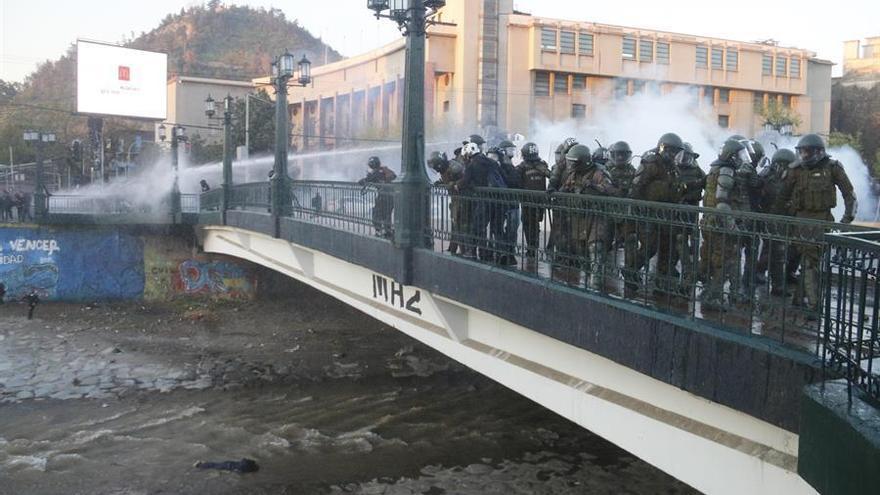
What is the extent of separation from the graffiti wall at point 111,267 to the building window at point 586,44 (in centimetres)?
2404

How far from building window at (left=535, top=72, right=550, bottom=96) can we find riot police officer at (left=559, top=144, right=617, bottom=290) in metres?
35.1

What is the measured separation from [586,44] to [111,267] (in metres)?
27.9

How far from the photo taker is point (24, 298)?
25.7 meters

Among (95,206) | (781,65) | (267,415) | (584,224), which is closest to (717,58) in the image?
(781,65)

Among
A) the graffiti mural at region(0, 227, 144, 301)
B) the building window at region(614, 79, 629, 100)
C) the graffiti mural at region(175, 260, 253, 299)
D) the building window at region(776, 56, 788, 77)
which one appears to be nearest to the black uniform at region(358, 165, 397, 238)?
the graffiti mural at region(175, 260, 253, 299)

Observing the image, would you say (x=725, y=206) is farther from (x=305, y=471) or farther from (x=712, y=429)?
(x=305, y=471)

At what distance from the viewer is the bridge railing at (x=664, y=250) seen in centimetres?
508

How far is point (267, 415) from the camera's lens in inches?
678

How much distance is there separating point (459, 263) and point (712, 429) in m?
3.56

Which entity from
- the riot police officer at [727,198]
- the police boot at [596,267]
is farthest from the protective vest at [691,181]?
the police boot at [596,267]

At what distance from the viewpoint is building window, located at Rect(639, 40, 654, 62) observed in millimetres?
45284

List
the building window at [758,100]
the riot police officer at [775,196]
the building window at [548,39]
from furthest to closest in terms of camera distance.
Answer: the building window at [758,100] < the building window at [548,39] < the riot police officer at [775,196]

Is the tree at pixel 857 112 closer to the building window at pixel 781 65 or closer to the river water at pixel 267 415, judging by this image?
the building window at pixel 781 65

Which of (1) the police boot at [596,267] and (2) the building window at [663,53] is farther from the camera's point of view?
(2) the building window at [663,53]
